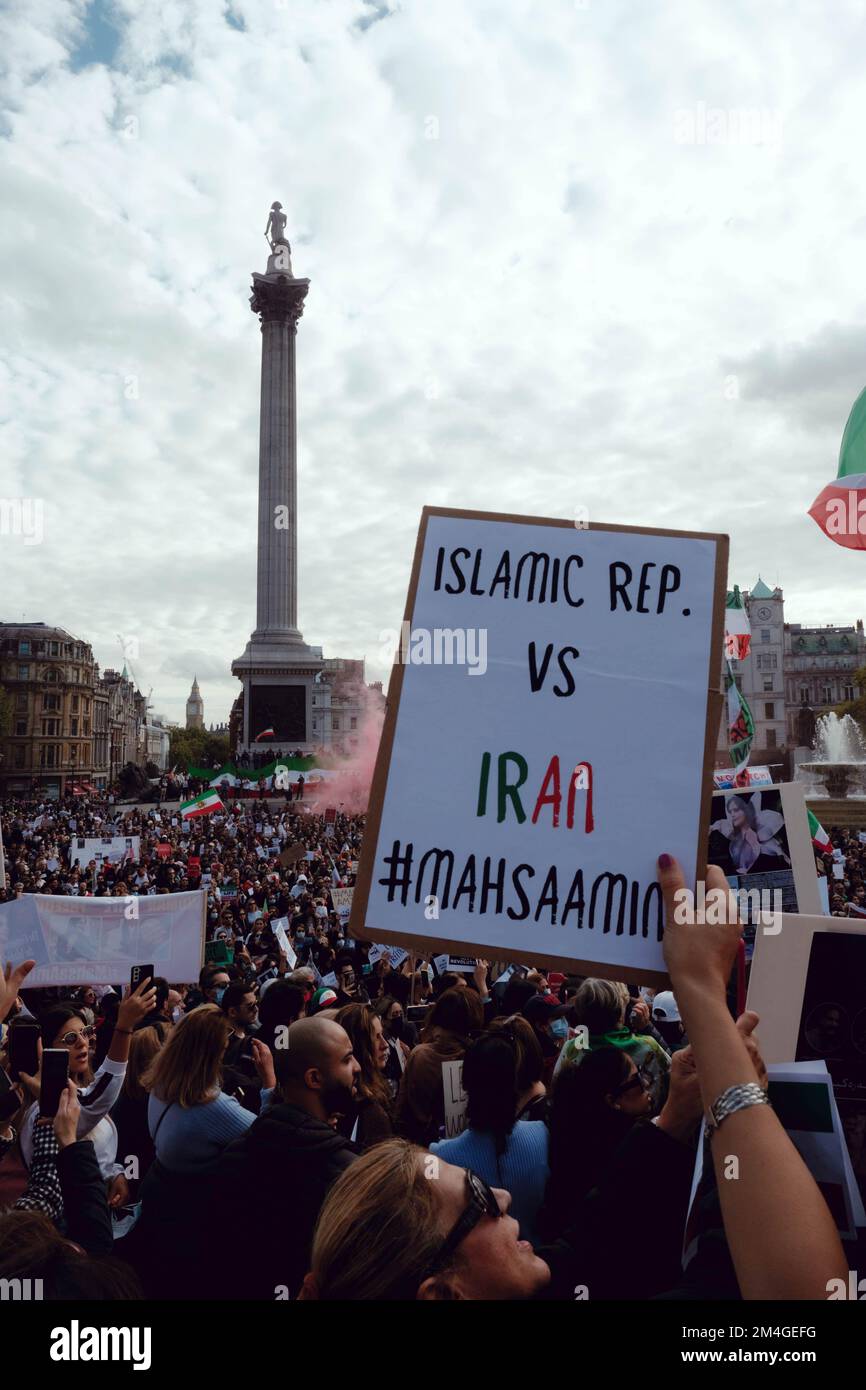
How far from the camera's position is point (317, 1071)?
299 centimetres

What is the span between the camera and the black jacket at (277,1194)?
2578mm

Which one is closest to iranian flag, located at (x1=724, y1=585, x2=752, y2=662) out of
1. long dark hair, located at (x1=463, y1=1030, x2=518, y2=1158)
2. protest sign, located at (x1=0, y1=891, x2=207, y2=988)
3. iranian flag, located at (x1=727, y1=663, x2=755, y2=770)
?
iranian flag, located at (x1=727, y1=663, x2=755, y2=770)

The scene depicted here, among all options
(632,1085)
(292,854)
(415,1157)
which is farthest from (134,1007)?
(292,854)

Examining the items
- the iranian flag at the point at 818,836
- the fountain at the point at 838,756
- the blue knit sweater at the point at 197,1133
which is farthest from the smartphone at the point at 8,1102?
the fountain at the point at 838,756

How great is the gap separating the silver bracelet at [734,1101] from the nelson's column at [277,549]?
4798 centimetres

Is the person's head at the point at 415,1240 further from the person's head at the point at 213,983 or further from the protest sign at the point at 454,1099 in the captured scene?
the person's head at the point at 213,983

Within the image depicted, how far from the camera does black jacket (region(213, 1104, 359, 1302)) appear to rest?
2578 mm

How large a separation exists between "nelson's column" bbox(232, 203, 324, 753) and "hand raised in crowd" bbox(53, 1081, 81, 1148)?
4638 cm

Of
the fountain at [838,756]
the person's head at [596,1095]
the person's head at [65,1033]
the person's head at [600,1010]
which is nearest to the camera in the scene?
the person's head at [596,1095]

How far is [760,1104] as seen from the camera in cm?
142

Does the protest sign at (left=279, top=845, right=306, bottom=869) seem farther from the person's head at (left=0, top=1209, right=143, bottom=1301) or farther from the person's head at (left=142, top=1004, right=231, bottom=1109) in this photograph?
the person's head at (left=0, top=1209, right=143, bottom=1301)

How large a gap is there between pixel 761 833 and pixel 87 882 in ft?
52.1

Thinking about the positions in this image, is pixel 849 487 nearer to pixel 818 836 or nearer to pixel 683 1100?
pixel 818 836
